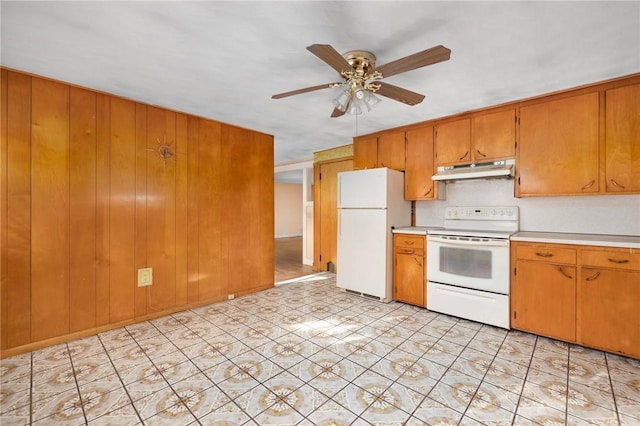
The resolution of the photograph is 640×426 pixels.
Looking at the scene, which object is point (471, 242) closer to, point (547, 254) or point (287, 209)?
point (547, 254)

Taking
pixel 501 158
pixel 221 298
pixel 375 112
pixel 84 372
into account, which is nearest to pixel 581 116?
pixel 501 158

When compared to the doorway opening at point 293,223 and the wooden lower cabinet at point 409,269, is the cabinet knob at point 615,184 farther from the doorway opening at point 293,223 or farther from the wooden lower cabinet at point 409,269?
the doorway opening at point 293,223

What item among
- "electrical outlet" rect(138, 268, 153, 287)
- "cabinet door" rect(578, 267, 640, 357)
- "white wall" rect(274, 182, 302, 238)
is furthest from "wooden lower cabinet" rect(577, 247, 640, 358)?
"white wall" rect(274, 182, 302, 238)

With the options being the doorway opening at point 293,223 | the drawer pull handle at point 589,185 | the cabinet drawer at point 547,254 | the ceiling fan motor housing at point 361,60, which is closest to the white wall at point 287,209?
the doorway opening at point 293,223

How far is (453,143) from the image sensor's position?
131 inches

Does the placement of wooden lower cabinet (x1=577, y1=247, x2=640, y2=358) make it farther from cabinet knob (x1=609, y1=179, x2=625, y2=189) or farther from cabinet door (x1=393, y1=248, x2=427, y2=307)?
cabinet door (x1=393, y1=248, x2=427, y2=307)

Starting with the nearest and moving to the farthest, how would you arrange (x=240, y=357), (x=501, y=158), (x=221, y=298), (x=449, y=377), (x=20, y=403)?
(x=20, y=403) < (x=449, y=377) < (x=240, y=357) < (x=501, y=158) < (x=221, y=298)

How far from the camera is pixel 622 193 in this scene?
2430 mm

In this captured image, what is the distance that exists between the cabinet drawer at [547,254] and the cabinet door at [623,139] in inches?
26.9

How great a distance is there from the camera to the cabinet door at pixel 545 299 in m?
2.41

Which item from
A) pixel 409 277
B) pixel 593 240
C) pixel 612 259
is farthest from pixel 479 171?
pixel 409 277

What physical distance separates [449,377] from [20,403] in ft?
8.62

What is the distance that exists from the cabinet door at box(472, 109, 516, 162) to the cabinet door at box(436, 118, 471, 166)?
0.08 metres

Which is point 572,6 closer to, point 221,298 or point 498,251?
point 498,251
